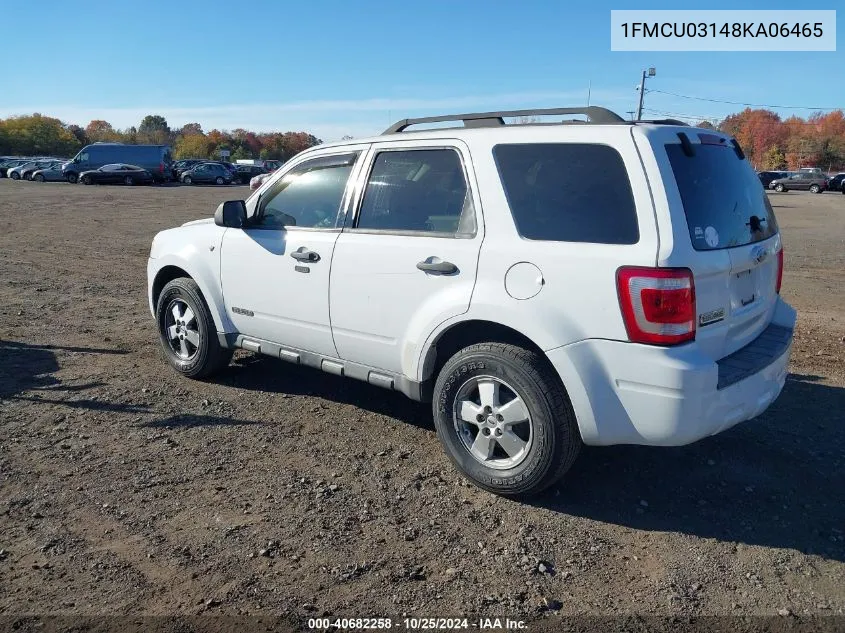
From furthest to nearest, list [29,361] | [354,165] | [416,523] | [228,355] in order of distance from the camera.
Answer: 1. [29,361]
2. [228,355]
3. [354,165]
4. [416,523]

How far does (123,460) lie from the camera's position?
4.37 meters

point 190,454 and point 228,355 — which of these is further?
point 228,355

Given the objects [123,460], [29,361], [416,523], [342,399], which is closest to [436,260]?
[416,523]

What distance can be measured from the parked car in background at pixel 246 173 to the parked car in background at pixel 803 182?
3746 centimetres

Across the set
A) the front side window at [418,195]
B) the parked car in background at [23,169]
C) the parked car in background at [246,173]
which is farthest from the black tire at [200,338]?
the parked car in background at [23,169]

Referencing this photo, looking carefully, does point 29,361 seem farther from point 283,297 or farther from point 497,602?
point 497,602

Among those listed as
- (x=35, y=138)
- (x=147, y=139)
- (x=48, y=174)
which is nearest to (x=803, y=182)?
(x=48, y=174)

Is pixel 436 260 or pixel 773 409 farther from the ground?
pixel 436 260

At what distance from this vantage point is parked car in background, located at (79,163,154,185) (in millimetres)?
42594

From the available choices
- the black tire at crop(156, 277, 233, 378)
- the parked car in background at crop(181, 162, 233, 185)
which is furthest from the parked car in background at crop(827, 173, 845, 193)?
the black tire at crop(156, 277, 233, 378)

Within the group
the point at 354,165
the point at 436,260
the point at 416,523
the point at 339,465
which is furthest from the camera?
the point at 354,165

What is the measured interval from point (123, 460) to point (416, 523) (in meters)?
1.90

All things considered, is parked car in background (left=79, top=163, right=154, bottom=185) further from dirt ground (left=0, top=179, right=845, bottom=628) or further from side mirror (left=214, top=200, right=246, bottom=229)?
side mirror (left=214, top=200, right=246, bottom=229)

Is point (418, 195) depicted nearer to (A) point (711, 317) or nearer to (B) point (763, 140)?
(A) point (711, 317)
